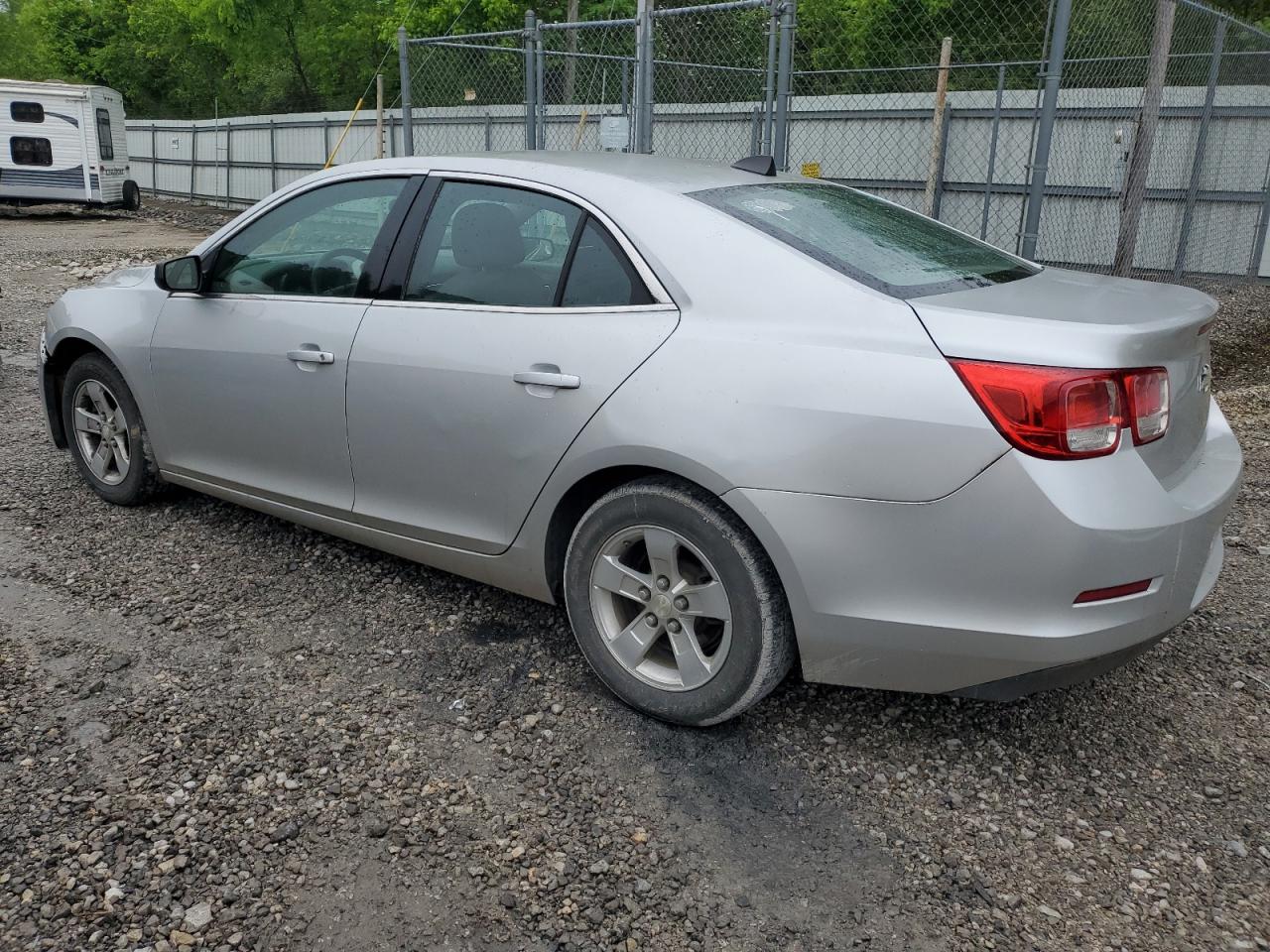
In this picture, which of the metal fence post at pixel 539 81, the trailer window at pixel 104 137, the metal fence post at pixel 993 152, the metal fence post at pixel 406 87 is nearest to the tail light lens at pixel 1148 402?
the metal fence post at pixel 539 81

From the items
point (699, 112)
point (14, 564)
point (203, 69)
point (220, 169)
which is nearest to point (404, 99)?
point (699, 112)

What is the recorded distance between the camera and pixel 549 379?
10.2 feet

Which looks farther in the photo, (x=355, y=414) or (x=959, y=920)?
(x=355, y=414)

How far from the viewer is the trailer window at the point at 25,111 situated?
2138 centimetres

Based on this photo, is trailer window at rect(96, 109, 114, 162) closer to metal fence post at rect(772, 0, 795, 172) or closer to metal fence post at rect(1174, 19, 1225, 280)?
metal fence post at rect(772, 0, 795, 172)

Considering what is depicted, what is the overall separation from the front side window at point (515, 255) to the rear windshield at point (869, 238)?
14.4 inches

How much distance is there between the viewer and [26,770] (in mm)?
2863

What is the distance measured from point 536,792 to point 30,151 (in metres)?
23.5

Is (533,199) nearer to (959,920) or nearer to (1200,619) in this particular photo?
(959,920)

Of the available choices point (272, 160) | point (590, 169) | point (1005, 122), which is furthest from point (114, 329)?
point (272, 160)

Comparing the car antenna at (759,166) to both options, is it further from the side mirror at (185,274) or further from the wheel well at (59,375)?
the wheel well at (59,375)

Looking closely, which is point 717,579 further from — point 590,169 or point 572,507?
point 590,169

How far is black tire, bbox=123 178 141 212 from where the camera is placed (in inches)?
921

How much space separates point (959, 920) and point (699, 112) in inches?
471
